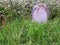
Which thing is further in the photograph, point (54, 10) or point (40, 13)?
point (54, 10)

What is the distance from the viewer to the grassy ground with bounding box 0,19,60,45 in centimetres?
495

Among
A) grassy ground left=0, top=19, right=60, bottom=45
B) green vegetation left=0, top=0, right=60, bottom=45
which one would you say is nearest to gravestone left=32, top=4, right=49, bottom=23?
green vegetation left=0, top=0, right=60, bottom=45

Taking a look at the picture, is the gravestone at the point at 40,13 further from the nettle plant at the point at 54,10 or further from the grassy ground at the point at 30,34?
the nettle plant at the point at 54,10

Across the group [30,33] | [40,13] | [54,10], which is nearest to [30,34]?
[30,33]

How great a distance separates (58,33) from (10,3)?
90.6 inches

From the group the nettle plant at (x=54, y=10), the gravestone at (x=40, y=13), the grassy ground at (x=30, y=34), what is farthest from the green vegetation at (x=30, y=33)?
the nettle plant at (x=54, y=10)

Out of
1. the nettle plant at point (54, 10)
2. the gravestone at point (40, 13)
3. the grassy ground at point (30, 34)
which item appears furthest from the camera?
the nettle plant at point (54, 10)

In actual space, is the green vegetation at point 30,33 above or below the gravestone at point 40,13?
below

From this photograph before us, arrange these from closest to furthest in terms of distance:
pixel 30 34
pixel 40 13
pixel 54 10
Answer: pixel 30 34 → pixel 40 13 → pixel 54 10

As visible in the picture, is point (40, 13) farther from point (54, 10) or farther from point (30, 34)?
point (30, 34)

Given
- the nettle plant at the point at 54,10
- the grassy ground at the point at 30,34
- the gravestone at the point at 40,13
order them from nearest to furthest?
the grassy ground at the point at 30,34 → the gravestone at the point at 40,13 → the nettle plant at the point at 54,10

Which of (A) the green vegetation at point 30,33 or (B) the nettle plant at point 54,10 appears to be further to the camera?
(B) the nettle plant at point 54,10

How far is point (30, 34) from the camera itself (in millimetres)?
5164

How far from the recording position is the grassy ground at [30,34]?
4.95m
